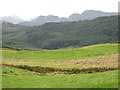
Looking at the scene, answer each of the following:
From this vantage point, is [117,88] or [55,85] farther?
[55,85]

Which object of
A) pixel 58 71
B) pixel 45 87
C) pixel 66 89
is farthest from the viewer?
pixel 58 71

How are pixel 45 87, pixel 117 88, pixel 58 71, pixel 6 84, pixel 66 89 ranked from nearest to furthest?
pixel 117 88, pixel 66 89, pixel 45 87, pixel 6 84, pixel 58 71

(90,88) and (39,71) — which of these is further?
(39,71)

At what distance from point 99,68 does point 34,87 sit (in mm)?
17718

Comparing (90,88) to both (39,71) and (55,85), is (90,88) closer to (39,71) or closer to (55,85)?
(55,85)

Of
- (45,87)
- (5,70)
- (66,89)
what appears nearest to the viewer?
(66,89)

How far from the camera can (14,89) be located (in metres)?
25.8

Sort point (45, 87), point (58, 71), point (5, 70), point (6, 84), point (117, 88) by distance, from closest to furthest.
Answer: point (117, 88) < point (45, 87) < point (6, 84) < point (5, 70) < point (58, 71)

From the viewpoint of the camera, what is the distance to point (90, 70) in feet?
132

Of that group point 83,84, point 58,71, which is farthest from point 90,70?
point 83,84

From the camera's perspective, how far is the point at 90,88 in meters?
23.4

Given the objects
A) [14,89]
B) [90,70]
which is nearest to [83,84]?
[14,89]

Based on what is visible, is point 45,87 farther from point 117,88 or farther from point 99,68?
point 99,68

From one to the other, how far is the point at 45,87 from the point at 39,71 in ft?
53.7
